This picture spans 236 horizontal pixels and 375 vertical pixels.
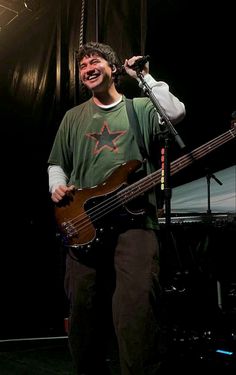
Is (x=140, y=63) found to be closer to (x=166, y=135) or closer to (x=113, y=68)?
(x=113, y=68)

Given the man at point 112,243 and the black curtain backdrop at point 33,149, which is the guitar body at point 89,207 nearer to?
the man at point 112,243

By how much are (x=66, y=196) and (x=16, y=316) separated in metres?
2.66

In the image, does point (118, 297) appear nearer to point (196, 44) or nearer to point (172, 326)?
point (172, 326)

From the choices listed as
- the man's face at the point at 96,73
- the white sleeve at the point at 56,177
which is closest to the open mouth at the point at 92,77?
the man's face at the point at 96,73

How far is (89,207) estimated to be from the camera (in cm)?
220

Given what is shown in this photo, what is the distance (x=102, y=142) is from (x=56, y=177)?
0.37 metres

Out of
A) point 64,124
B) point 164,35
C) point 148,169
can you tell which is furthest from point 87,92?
point 164,35

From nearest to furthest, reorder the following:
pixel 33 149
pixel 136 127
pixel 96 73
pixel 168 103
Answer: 1. pixel 168 103
2. pixel 136 127
3. pixel 96 73
4. pixel 33 149

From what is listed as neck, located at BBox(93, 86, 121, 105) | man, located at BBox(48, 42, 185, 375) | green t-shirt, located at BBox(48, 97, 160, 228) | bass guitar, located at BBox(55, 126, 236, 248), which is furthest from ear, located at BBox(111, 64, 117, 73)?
bass guitar, located at BBox(55, 126, 236, 248)

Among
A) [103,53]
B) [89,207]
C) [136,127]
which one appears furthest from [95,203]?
[103,53]

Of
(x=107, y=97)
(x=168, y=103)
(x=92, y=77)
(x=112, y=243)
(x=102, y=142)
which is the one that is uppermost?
(x=92, y=77)

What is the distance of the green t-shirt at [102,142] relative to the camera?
87.3 inches

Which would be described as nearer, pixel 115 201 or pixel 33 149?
pixel 115 201

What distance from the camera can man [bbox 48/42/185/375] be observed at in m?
1.97
